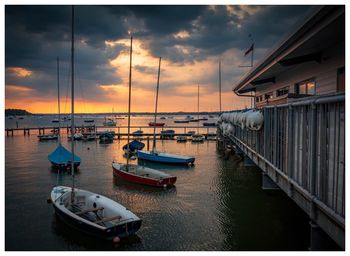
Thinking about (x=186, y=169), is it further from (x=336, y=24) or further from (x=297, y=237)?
(x=336, y=24)

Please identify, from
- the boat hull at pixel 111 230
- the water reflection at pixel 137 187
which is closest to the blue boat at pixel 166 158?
the water reflection at pixel 137 187

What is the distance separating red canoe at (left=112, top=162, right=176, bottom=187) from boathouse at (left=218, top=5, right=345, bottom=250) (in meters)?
8.30

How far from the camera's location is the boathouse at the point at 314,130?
693 centimetres

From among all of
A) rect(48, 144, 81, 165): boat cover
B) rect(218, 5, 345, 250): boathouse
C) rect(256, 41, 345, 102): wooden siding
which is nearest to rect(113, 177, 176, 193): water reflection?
rect(48, 144, 81, 165): boat cover

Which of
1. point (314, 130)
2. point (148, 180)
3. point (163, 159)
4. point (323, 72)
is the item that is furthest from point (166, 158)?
point (314, 130)

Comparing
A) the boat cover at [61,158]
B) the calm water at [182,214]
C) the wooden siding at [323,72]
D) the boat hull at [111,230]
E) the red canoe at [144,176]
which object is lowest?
the calm water at [182,214]

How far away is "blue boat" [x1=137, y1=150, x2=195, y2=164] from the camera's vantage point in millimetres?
32031

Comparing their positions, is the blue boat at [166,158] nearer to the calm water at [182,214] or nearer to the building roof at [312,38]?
the calm water at [182,214]

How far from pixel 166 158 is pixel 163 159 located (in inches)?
18.8

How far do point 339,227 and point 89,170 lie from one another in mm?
26758

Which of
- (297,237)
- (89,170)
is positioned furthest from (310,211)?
(89,170)

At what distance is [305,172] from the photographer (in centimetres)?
879

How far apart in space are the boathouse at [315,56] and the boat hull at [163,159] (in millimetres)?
15284

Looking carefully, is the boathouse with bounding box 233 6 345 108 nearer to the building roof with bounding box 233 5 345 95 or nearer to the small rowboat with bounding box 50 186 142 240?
the building roof with bounding box 233 5 345 95
